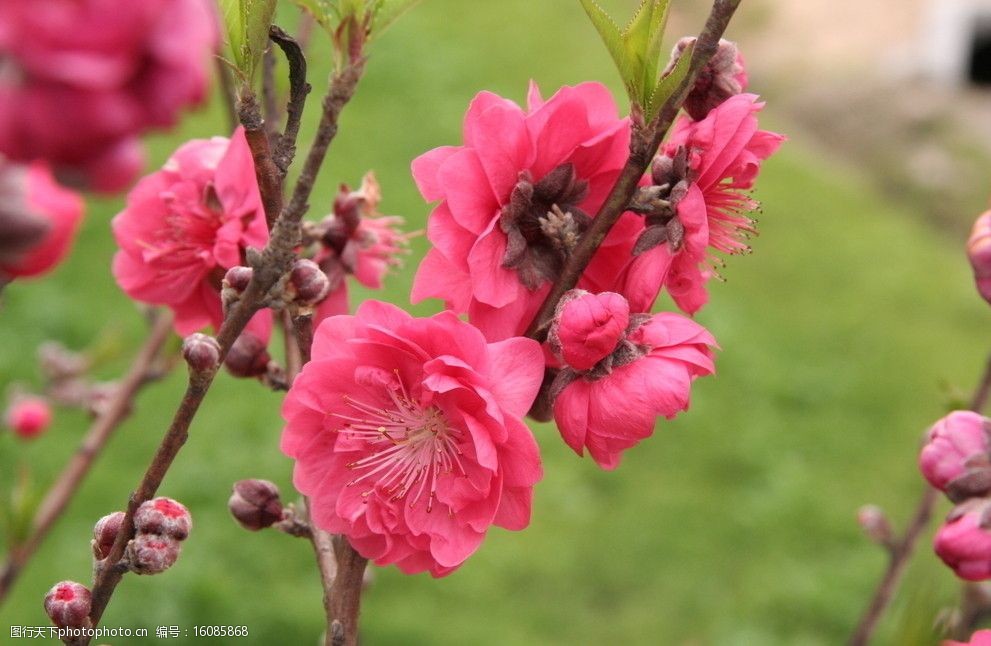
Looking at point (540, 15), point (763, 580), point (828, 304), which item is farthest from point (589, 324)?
point (540, 15)

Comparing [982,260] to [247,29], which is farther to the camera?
[982,260]

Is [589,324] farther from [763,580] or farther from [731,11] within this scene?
[763,580]

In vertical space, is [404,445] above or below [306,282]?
below

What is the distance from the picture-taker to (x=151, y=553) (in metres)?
0.76

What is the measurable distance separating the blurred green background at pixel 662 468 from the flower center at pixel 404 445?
1089 mm

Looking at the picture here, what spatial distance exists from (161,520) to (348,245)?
0.32 m

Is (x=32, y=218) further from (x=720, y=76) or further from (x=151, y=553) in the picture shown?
(x=720, y=76)

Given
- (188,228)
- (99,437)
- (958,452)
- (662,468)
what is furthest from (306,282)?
(662,468)

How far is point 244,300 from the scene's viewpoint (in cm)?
72

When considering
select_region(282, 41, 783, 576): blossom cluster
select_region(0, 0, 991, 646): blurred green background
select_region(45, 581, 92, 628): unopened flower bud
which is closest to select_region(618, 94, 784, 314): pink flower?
select_region(282, 41, 783, 576): blossom cluster

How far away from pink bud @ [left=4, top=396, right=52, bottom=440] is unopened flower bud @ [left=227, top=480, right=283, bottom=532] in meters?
A: 1.36

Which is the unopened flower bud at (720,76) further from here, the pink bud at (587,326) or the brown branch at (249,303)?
the brown branch at (249,303)

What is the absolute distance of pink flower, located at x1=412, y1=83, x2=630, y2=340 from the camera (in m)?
0.84

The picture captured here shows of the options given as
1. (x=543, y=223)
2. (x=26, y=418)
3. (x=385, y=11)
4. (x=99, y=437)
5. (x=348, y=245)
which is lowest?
(x=26, y=418)
